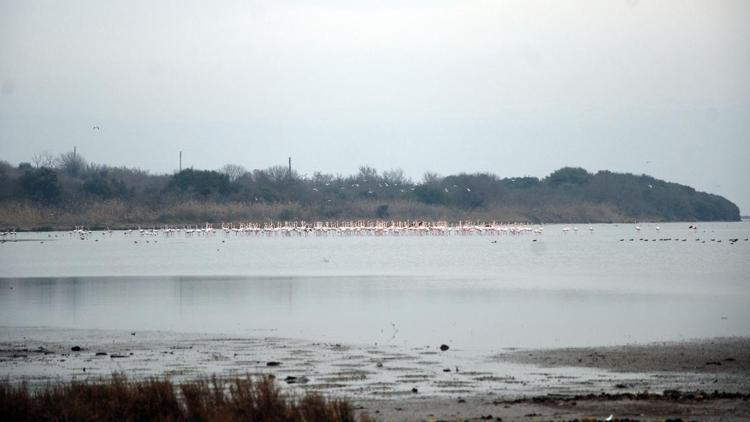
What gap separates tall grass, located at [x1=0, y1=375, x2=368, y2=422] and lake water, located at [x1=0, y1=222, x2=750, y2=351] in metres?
8.48

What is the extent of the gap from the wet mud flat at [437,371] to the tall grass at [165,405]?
1.69m

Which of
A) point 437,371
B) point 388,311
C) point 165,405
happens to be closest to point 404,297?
point 388,311

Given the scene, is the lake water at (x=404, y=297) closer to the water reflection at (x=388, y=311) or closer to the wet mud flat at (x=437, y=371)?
the water reflection at (x=388, y=311)

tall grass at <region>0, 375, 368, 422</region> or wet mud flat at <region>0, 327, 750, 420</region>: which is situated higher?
tall grass at <region>0, 375, 368, 422</region>

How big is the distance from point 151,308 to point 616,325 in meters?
12.8

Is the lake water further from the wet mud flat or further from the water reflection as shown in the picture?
the wet mud flat

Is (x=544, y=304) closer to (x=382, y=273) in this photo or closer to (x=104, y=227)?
(x=382, y=273)

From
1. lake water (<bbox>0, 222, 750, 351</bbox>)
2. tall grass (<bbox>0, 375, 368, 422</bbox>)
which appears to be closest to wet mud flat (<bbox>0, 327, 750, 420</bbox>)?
lake water (<bbox>0, 222, 750, 351</bbox>)

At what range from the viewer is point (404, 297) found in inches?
1291

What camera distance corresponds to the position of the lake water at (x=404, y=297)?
2358cm

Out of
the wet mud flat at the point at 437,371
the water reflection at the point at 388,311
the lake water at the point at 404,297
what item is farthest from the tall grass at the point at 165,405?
the water reflection at the point at 388,311

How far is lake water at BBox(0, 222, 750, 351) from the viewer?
23578 mm

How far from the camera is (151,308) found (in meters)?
30.2

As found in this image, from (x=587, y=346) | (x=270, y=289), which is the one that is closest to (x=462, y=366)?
(x=587, y=346)
